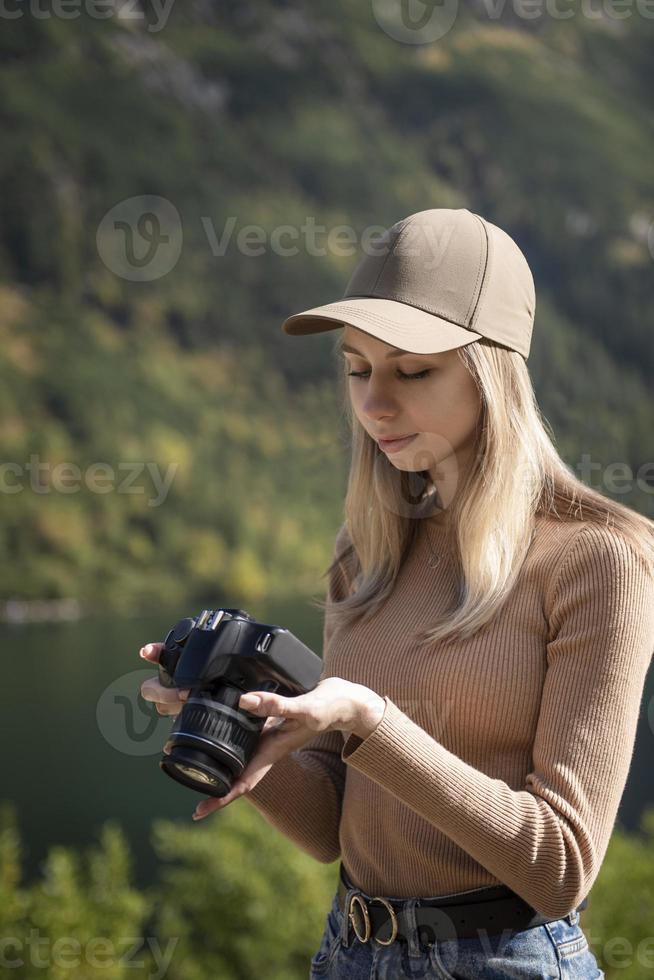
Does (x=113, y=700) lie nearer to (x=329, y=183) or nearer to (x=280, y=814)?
(x=280, y=814)

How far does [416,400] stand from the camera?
46.9 inches

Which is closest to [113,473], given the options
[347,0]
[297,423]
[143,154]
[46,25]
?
[297,423]

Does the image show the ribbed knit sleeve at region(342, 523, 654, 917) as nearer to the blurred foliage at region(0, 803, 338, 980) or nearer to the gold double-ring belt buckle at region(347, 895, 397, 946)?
the gold double-ring belt buckle at region(347, 895, 397, 946)

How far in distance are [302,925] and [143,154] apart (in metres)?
21.4

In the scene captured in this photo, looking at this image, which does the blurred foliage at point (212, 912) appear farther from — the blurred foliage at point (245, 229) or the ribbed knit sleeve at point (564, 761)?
the blurred foliage at point (245, 229)

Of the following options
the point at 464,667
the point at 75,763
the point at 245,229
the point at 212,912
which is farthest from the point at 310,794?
the point at 245,229

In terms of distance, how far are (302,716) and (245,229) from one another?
19342 mm

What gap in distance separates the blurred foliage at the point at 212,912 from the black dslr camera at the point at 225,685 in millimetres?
3344

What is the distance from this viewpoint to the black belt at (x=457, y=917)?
1.06 meters

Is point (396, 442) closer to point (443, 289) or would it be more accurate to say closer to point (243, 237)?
point (443, 289)

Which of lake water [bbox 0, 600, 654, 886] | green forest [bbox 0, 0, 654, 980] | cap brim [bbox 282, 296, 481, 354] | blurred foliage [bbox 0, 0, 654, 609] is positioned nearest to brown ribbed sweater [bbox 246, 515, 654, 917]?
cap brim [bbox 282, 296, 481, 354]

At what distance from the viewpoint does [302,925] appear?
4621mm

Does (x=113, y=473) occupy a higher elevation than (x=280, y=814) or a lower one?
lower

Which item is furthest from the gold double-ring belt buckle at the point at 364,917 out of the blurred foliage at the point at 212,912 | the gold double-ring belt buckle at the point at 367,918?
the blurred foliage at the point at 212,912
